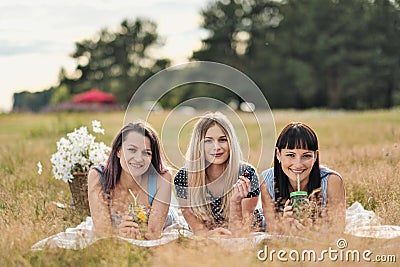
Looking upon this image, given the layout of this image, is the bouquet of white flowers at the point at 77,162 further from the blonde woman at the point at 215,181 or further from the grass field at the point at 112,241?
the blonde woman at the point at 215,181

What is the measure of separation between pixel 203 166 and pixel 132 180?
58 cm

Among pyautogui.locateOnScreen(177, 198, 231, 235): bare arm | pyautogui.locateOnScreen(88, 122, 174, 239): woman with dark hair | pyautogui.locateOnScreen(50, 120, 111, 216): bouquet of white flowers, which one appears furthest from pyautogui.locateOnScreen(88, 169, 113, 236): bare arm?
pyautogui.locateOnScreen(50, 120, 111, 216): bouquet of white flowers

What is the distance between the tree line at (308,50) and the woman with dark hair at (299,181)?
2608cm

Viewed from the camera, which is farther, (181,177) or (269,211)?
(181,177)

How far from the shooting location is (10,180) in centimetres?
588

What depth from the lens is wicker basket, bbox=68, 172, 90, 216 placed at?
5.12 metres

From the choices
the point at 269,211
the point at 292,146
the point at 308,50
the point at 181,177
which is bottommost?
the point at 269,211

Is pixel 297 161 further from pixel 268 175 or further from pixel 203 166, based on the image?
pixel 203 166

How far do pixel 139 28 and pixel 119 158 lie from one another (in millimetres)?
47655

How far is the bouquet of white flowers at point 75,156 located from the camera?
203 inches

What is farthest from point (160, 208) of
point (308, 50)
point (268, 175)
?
point (308, 50)

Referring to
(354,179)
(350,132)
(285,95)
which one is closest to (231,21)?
(285,95)

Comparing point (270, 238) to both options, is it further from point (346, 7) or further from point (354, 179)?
point (346, 7)

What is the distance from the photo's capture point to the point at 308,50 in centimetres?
3588
